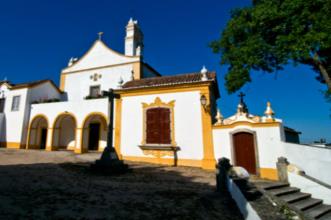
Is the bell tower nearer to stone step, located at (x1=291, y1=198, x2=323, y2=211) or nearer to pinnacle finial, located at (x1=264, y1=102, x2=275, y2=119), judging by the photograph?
pinnacle finial, located at (x1=264, y1=102, x2=275, y2=119)

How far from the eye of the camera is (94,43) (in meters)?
18.9

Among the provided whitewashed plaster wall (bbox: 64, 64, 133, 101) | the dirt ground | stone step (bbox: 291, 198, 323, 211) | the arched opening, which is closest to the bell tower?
whitewashed plaster wall (bbox: 64, 64, 133, 101)

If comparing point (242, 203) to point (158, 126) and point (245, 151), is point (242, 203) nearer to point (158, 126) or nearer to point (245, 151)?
point (245, 151)

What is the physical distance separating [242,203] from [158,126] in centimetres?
689

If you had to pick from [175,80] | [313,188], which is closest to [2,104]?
[175,80]

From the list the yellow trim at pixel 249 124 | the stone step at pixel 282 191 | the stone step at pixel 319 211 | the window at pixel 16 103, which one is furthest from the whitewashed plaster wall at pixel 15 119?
the stone step at pixel 319 211

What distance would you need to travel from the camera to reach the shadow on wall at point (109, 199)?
11.9 feet

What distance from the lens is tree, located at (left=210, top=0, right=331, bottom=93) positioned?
26.8ft

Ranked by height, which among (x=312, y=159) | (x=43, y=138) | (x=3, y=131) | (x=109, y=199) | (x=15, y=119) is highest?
(x=15, y=119)

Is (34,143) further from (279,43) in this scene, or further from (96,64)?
(279,43)

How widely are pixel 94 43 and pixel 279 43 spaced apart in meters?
16.5

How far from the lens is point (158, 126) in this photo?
10688 millimetres

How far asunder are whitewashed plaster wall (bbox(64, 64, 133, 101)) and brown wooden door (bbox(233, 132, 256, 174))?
11031 mm

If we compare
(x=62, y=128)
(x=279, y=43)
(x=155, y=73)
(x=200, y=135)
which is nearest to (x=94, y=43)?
→ (x=155, y=73)
